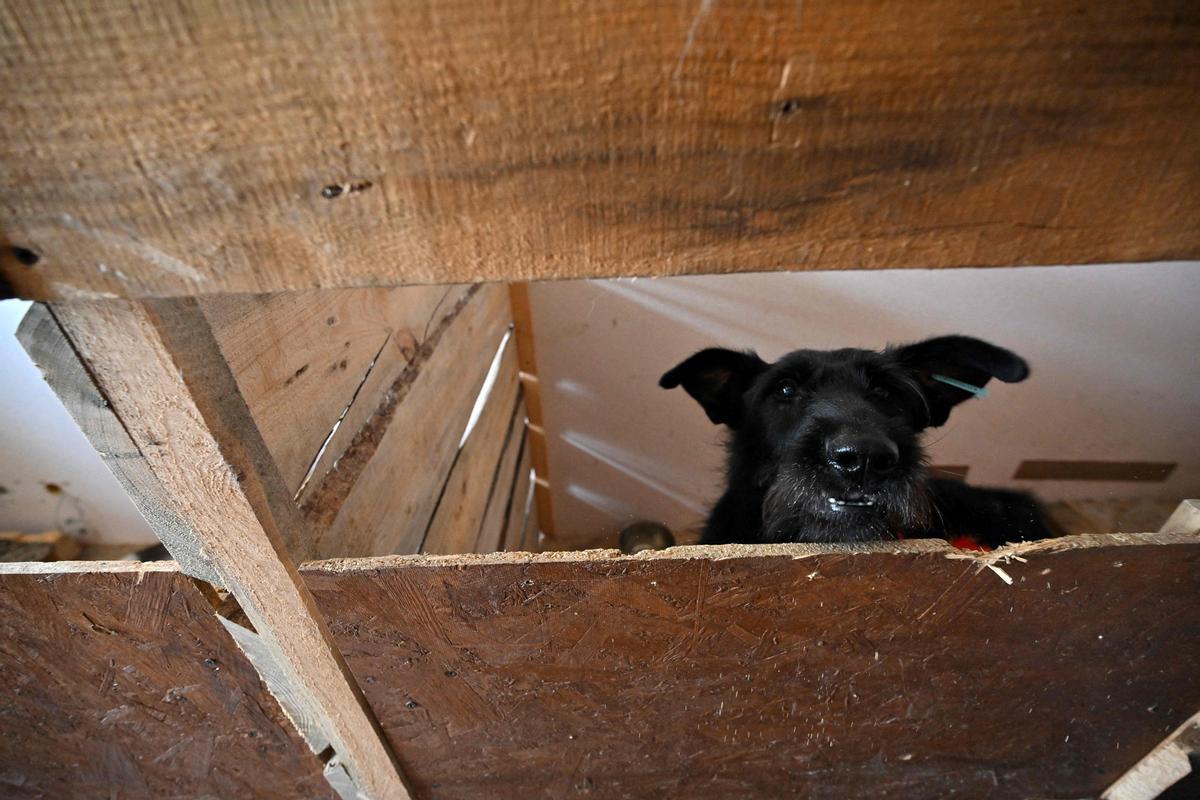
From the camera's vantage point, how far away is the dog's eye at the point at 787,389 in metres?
1.60

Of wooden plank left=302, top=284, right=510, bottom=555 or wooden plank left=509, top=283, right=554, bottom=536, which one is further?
wooden plank left=509, top=283, right=554, bottom=536

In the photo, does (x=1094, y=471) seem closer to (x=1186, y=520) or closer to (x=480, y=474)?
(x=1186, y=520)

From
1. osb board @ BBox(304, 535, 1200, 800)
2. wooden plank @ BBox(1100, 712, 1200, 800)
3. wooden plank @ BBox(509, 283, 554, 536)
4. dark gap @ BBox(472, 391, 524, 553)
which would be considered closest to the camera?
osb board @ BBox(304, 535, 1200, 800)

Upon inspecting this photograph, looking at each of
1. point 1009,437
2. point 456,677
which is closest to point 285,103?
point 456,677

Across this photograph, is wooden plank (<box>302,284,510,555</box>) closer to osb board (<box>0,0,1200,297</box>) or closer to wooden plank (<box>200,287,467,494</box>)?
wooden plank (<box>200,287,467,494</box>)

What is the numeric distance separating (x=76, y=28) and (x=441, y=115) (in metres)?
0.28

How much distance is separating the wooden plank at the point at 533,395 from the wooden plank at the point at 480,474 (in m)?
0.10

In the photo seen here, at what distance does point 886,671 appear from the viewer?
A: 1020 millimetres

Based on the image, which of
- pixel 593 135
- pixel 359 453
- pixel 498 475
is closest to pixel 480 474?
pixel 498 475

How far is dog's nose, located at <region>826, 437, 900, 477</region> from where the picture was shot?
1.14 metres

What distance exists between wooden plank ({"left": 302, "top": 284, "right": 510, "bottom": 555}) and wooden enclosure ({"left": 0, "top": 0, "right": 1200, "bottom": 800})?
0.04 feet

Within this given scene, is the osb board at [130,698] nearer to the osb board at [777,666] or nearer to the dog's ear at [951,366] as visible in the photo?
the osb board at [777,666]

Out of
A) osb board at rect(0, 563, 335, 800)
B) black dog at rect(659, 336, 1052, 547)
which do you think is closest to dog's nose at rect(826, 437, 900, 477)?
black dog at rect(659, 336, 1052, 547)

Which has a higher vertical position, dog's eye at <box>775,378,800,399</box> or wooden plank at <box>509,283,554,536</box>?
dog's eye at <box>775,378,800,399</box>
